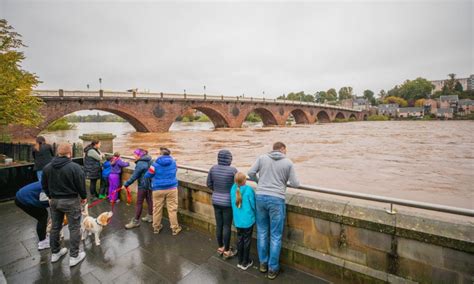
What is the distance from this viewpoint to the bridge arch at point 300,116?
56019 mm

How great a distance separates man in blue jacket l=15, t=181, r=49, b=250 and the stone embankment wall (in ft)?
11.8

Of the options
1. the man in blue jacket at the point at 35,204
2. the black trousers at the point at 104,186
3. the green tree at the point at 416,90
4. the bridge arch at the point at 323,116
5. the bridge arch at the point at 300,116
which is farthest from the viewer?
the green tree at the point at 416,90

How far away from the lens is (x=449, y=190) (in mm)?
7000

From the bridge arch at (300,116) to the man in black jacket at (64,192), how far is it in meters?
53.9

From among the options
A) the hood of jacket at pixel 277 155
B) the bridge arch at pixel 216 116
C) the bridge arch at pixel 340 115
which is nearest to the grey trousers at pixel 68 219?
the hood of jacket at pixel 277 155

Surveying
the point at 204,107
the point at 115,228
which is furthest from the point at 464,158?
the point at 204,107

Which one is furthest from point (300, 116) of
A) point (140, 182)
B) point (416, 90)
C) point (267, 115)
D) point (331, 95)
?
point (331, 95)

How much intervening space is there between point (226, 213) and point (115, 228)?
235cm

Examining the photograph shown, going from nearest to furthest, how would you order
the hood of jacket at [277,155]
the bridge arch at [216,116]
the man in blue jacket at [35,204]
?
the hood of jacket at [277,155]
the man in blue jacket at [35,204]
the bridge arch at [216,116]

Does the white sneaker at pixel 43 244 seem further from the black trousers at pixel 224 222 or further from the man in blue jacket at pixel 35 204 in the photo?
the black trousers at pixel 224 222

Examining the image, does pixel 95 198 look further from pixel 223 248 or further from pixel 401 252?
pixel 401 252

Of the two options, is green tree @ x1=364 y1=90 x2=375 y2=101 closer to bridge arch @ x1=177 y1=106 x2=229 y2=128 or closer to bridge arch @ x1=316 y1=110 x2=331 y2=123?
bridge arch @ x1=316 y1=110 x2=331 y2=123

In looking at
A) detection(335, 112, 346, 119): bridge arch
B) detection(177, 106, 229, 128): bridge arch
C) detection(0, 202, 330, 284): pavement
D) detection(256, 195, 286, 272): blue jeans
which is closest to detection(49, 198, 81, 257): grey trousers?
detection(0, 202, 330, 284): pavement

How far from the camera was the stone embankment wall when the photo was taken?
2191mm
